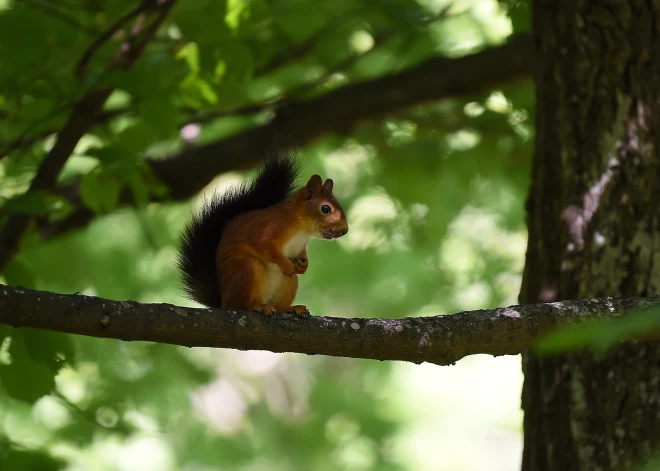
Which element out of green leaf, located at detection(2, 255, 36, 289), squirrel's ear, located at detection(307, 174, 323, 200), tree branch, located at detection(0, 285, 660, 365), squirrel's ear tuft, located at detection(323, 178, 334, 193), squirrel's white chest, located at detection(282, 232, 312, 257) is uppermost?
squirrel's ear tuft, located at detection(323, 178, 334, 193)

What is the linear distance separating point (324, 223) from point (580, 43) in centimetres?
88

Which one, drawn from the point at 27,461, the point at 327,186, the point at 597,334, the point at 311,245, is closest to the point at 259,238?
the point at 327,186

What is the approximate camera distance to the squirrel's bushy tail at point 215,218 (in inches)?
94.0

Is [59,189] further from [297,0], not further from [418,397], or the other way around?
[418,397]

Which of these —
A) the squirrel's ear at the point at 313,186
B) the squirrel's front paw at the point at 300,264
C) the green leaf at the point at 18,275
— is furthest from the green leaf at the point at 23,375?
the squirrel's ear at the point at 313,186

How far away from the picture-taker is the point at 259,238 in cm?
227

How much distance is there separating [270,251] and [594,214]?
86cm

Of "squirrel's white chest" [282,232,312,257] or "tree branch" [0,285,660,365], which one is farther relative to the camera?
"squirrel's white chest" [282,232,312,257]

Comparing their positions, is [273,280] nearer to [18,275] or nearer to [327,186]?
[327,186]

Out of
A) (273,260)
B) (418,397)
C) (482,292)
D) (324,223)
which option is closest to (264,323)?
(273,260)

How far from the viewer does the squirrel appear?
7.29 ft

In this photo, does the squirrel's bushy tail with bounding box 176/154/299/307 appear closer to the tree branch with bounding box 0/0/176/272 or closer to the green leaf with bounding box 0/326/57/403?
the tree branch with bounding box 0/0/176/272

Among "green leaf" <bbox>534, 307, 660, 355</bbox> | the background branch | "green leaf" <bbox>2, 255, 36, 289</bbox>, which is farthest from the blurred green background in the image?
"green leaf" <bbox>534, 307, 660, 355</bbox>

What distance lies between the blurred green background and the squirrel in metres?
0.29
